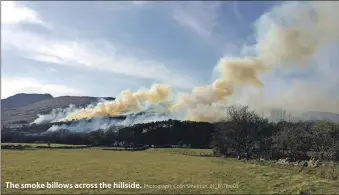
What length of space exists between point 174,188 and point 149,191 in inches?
121

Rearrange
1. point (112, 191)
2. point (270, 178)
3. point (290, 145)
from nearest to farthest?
point (112, 191) → point (270, 178) → point (290, 145)

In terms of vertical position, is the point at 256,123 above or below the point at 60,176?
above

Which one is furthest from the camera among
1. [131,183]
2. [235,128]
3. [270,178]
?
[235,128]

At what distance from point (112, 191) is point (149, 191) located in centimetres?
357

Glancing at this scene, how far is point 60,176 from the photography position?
151ft

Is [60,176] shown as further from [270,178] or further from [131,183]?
[270,178]

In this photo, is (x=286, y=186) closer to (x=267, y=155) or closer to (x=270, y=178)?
(x=270, y=178)

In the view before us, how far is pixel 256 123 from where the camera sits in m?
122

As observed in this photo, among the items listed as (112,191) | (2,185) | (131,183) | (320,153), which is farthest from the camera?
(320,153)

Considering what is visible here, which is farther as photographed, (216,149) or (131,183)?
(216,149)

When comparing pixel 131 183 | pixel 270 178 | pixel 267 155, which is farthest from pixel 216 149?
pixel 131 183

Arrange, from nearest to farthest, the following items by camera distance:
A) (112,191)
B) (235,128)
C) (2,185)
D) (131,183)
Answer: (112,191)
(2,185)
(131,183)
(235,128)

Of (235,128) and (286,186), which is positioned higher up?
(235,128)

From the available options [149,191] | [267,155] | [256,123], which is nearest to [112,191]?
[149,191]
